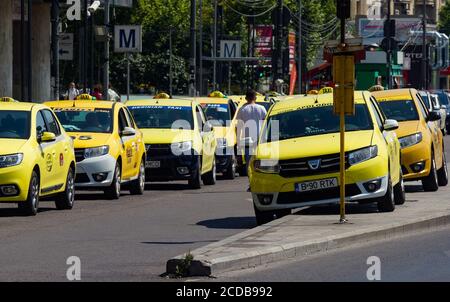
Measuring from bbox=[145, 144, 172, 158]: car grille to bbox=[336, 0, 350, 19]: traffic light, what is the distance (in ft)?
32.7

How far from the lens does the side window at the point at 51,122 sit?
918 inches

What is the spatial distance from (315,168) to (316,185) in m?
0.22

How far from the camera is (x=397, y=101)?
90.6 feet

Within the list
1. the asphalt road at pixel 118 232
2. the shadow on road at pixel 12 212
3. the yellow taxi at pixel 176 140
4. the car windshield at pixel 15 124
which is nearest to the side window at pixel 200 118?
the yellow taxi at pixel 176 140

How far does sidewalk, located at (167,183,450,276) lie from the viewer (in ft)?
47.6

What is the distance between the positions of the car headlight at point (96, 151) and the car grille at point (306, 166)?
657cm

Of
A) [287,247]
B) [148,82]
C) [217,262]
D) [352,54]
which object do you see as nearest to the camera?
[217,262]

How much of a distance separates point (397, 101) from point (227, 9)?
76276 millimetres

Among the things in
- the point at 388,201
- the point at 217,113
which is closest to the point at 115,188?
the point at 388,201

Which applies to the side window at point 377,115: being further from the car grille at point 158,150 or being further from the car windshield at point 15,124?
the car grille at point 158,150

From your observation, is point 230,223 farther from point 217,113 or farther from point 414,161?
point 217,113

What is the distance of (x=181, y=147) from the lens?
28.9m
